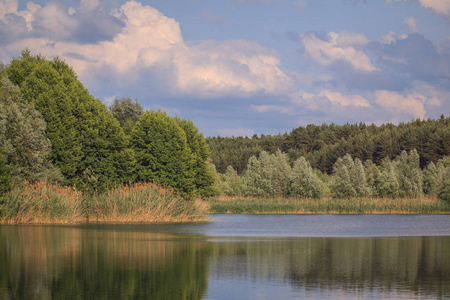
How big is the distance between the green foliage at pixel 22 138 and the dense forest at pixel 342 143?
85563 mm

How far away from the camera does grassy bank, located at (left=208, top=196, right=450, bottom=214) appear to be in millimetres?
65312

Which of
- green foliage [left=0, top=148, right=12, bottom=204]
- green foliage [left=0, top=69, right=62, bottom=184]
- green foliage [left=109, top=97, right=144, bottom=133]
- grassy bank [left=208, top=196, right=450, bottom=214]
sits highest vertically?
green foliage [left=109, top=97, right=144, bottom=133]

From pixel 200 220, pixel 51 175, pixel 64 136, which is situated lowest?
pixel 200 220

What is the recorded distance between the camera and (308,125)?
149m

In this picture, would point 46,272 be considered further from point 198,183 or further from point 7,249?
point 198,183

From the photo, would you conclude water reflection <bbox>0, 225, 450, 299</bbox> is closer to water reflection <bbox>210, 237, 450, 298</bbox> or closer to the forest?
water reflection <bbox>210, 237, 450, 298</bbox>

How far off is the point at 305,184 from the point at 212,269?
6720 centimetres

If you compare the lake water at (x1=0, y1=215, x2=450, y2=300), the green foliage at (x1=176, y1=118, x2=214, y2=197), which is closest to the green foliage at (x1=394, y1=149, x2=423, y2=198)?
the green foliage at (x1=176, y1=118, x2=214, y2=197)

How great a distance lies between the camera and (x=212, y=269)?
18.1m

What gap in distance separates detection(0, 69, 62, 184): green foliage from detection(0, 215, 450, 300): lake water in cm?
1355

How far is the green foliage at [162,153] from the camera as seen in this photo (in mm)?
50156

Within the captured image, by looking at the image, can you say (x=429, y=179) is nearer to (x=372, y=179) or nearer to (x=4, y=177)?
(x=372, y=179)

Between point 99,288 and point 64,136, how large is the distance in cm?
3425

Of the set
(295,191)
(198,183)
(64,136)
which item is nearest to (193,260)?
(64,136)
